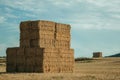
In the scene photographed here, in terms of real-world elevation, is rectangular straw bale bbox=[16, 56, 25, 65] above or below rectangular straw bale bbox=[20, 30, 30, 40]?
below

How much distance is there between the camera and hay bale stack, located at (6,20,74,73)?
25312 mm

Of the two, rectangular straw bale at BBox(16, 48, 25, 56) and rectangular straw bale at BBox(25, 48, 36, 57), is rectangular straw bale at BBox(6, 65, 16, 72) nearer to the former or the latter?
rectangular straw bale at BBox(16, 48, 25, 56)

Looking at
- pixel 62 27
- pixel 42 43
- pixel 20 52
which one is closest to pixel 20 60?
pixel 20 52

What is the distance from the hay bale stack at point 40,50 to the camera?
25312 mm

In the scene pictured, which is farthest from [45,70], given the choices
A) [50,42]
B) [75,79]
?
[75,79]

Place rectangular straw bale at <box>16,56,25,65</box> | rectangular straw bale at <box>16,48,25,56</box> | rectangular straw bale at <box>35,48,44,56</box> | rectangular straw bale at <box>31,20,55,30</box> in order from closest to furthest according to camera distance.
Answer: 1. rectangular straw bale at <box>35,48,44,56</box>
2. rectangular straw bale at <box>31,20,55,30</box>
3. rectangular straw bale at <box>16,48,25,56</box>
4. rectangular straw bale at <box>16,56,25,65</box>

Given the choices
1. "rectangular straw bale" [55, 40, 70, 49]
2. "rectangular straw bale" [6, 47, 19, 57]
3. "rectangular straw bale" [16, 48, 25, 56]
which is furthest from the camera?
"rectangular straw bale" [55, 40, 70, 49]

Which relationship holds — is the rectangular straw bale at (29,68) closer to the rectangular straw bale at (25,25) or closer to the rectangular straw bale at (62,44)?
the rectangular straw bale at (62,44)

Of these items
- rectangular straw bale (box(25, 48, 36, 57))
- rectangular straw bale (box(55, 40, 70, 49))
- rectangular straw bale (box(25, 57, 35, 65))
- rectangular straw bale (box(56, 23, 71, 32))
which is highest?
rectangular straw bale (box(56, 23, 71, 32))

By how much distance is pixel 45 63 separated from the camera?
2517cm

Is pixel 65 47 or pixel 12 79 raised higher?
pixel 65 47

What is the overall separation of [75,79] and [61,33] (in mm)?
8104

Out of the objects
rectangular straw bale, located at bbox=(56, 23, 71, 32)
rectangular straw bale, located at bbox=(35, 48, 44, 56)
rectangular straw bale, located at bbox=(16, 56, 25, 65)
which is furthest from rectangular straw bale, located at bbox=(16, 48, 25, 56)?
rectangular straw bale, located at bbox=(56, 23, 71, 32)

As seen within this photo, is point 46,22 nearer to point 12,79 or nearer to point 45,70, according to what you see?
point 45,70
